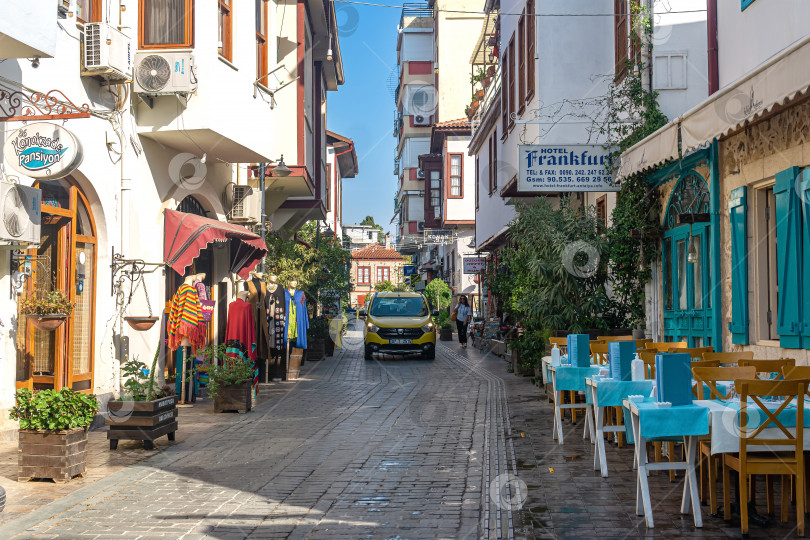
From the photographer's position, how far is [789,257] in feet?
30.9

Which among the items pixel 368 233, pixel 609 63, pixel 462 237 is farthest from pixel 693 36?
pixel 368 233

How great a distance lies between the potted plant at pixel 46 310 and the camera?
9641 millimetres

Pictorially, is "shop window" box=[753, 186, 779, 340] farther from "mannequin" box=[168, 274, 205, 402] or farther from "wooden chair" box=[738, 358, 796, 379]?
"mannequin" box=[168, 274, 205, 402]

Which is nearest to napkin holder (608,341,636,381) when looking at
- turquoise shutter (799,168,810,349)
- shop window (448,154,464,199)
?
turquoise shutter (799,168,810,349)

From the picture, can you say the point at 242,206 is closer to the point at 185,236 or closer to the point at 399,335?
the point at 185,236

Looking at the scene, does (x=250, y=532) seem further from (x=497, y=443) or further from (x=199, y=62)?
(x=199, y=62)

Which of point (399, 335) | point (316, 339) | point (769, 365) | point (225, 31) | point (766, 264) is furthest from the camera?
point (399, 335)

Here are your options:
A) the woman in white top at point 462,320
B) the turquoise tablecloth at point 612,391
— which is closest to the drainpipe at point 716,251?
the turquoise tablecloth at point 612,391

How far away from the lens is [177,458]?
8898mm

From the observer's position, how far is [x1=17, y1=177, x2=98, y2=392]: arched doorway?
10273mm

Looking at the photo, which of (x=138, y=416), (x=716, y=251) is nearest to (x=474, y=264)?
(x=716, y=251)

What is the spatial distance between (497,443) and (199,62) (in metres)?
7.25

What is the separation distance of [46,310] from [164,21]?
5.28 meters

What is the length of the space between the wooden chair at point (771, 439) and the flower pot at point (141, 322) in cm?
857
